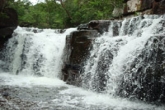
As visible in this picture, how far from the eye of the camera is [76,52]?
9.91 metres

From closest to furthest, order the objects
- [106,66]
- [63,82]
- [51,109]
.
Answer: [51,109], [106,66], [63,82]

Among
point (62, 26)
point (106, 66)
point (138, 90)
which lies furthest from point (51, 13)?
point (138, 90)

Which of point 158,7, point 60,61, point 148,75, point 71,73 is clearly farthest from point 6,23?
point 148,75

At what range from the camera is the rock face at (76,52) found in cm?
961

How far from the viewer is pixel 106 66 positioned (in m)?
8.27

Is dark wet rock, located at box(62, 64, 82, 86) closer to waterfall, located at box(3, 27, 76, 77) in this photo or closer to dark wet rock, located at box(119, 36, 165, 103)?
waterfall, located at box(3, 27, 76, 77)

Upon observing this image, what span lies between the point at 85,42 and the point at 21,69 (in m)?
5.10

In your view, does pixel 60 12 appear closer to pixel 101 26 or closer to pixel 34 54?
pixel 34 54

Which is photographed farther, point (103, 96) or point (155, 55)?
point (103, 96)

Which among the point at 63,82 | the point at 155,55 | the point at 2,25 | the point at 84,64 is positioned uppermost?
the point at 2,25

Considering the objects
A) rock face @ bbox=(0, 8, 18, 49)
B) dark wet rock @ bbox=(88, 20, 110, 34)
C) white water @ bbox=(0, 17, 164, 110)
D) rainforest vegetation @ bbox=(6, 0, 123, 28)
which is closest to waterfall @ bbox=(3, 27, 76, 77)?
white water @ bbox=(0, 17, 164, 110)

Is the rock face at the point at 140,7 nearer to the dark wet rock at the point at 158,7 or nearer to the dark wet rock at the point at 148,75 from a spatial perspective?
the dark wet rock at the point at 158,7

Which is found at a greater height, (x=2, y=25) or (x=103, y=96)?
(x=2, y=25)

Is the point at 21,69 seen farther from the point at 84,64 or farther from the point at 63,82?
the point at 84,64
